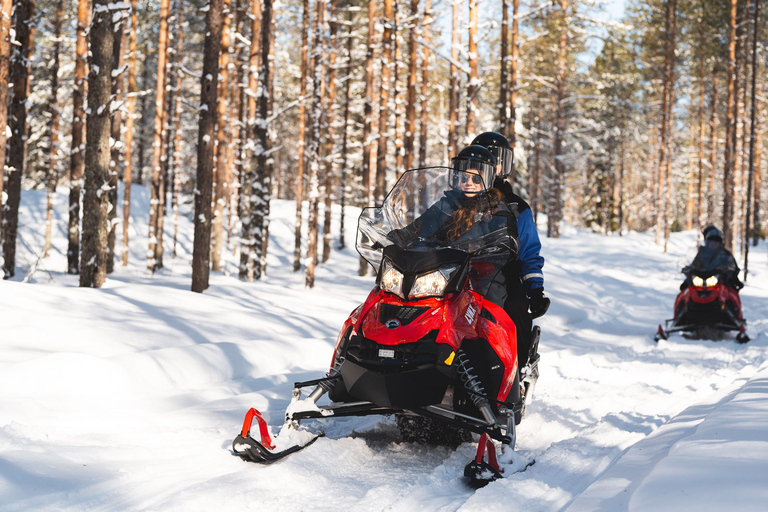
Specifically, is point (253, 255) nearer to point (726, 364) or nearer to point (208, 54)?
point (208, 54)

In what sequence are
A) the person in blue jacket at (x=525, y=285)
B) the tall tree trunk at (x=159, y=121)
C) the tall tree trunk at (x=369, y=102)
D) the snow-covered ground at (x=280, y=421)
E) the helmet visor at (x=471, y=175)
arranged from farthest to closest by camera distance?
the tall tree trunk at (x=159, y=121), the tall tree trunk at (x=369, y=102), the person in blue jacket at (x=525, y=285), the helmet visor at (x=471, y=175), the snow-covered ground at (x=280, y=421)

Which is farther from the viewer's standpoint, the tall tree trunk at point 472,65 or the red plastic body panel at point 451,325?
the tall tree trunk at point 472,65

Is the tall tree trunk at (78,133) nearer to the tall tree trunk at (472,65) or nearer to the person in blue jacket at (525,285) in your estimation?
the tall tree trunk at (472,65)

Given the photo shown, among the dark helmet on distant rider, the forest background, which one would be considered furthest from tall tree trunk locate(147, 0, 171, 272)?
the dark helmet on distant rider

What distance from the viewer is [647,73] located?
1421 inches

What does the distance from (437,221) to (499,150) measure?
128cm

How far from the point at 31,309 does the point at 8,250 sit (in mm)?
9914

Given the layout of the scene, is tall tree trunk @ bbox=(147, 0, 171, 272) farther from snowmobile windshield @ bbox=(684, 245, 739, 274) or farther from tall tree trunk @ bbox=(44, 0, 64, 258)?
snowmobile windshield @ bbox=(684, 245, 739, 274)

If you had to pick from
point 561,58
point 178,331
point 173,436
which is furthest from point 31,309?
point 561,58

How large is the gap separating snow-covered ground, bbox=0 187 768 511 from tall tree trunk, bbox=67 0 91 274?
7.91 meters

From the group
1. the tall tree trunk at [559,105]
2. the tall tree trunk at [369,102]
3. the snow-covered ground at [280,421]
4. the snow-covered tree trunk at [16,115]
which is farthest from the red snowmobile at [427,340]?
the tall tree trunk at [559,105]

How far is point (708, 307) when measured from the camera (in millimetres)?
10719

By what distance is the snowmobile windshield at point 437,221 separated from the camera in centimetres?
436

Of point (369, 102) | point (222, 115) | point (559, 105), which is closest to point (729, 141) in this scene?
point (559, 105)
